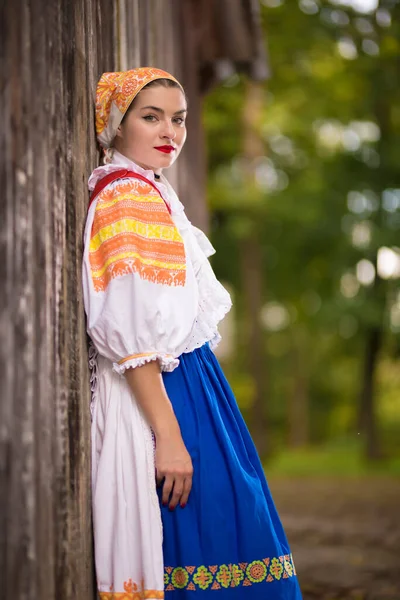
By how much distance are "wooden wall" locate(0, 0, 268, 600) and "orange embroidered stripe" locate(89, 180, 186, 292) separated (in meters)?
0.06

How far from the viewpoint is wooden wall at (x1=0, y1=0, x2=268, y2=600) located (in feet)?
5.11

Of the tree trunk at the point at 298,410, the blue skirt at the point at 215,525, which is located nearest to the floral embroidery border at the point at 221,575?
the blue skirt at the point at 215,525

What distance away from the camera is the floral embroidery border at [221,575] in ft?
6.60

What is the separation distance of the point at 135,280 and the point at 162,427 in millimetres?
375

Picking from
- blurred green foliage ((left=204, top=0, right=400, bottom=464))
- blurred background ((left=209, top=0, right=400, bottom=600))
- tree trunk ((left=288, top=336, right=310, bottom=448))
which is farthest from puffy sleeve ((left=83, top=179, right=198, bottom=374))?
tree trunk ((left=288, top=336, right=310, bottom=448))

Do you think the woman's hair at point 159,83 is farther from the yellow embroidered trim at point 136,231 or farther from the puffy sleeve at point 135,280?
the yellow embroidered trim at point 136,231

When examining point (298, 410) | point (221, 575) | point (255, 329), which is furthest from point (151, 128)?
point (298, 410)

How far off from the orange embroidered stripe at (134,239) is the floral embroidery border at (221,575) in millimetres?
737

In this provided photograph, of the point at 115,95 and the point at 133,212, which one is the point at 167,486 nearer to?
the point at 133,212

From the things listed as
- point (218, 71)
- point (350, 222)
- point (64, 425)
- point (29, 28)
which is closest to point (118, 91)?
point (29, 28)

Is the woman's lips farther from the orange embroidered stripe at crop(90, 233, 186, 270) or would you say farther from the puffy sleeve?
the orange embroidered stripe at crop(90, 233, 186, 270)

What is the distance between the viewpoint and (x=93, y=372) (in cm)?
222

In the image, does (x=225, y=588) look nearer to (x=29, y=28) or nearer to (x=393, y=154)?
(x=29, y=28)

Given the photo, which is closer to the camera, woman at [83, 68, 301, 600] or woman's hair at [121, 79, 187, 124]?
woman at [83, 68, 301, 600]
